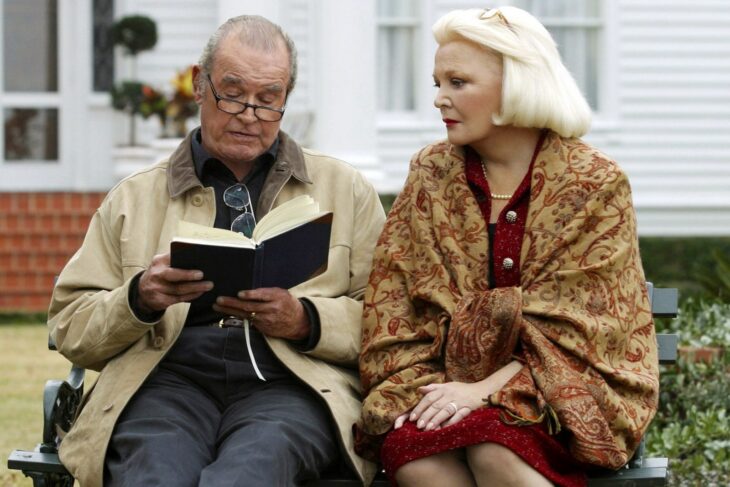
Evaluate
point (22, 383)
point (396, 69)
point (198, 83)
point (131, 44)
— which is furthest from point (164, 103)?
point (198, 83)

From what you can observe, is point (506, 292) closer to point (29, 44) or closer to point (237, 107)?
point (237, 107)

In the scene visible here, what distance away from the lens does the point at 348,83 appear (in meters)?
12.3

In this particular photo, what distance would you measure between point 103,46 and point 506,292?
11.0 metres

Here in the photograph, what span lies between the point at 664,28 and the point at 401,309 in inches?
443

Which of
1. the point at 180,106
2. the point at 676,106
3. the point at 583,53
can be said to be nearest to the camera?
the point at 180,106

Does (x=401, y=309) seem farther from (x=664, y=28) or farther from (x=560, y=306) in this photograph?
(x=664, y=28)

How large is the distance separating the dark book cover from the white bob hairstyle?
2.24 feet

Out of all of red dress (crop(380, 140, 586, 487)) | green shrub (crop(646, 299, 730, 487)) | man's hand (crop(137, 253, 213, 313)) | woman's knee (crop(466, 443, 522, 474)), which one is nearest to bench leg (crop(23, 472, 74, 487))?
man's hand (crop(137, 253, 213, 313))

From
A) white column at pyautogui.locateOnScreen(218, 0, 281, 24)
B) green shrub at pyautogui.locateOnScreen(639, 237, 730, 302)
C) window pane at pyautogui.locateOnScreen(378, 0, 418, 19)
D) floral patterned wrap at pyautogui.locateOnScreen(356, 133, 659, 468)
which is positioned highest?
window pane at pyautogui.locateOnScreen(378, 0, 418, 19)

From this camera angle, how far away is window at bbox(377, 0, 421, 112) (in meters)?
15.1

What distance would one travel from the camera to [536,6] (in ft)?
50.0

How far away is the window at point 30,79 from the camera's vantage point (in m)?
14.8

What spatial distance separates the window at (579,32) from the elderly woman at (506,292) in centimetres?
1081

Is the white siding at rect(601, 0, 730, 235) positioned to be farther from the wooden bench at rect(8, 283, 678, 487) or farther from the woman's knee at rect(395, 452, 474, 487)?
the woman's knee at rect(395, 452, 474, 487)
